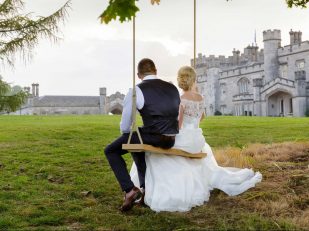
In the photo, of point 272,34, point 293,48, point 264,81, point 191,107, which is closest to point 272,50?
point 272,34

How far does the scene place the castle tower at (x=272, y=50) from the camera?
53.8 m

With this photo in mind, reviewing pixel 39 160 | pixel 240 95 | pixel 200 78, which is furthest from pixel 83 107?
pixel 39 160

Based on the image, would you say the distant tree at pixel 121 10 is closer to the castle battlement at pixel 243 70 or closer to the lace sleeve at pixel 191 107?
the lace sleeve at pixel 191 107

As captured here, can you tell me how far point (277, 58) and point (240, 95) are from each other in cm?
596

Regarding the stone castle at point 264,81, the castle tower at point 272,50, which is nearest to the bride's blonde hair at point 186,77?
the stone castle at point 264,81

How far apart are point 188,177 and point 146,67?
130 cm

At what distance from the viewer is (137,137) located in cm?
502

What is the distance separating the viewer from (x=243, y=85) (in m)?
59.1

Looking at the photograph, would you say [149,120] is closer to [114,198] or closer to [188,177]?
[188,177]

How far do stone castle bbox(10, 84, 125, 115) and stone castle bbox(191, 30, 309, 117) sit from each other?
16.0m

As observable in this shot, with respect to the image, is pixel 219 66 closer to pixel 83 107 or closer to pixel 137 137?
pixel 83 107

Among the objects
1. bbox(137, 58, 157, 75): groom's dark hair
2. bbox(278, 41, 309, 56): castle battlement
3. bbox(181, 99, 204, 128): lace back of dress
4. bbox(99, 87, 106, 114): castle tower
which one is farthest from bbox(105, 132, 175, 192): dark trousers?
bbox(99, 87, 106, 114): castle tower

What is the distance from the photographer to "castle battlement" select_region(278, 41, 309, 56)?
51500mm

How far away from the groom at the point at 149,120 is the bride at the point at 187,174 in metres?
0.21
